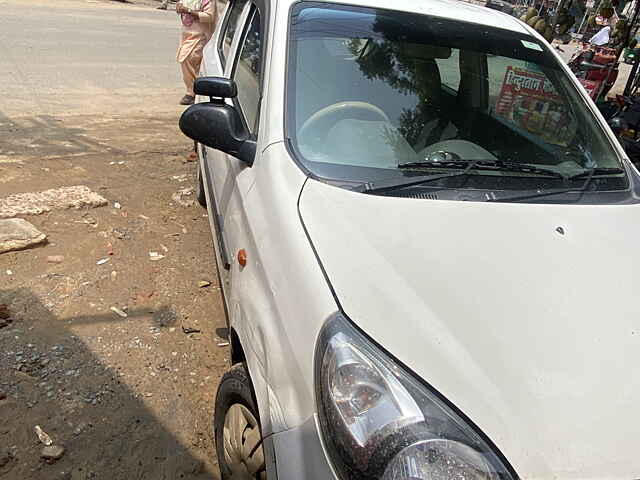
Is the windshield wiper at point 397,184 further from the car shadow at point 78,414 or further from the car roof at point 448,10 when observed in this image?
the car shadow at point 78,414

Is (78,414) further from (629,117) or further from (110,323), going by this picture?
(629,117)

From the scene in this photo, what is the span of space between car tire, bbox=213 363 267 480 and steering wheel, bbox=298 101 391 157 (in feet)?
2.91

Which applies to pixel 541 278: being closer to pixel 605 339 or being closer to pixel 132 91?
pixel 605 339

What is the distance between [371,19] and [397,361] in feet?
5.86

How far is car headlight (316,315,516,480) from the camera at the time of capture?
1.15 meters

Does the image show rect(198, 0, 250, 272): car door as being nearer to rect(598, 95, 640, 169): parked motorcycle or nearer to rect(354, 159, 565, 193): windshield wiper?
rect(354, 159, 565, 193): windshield wiper

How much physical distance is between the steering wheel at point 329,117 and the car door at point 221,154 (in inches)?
18.3

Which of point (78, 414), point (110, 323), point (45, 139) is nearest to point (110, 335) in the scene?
point (110, 323)

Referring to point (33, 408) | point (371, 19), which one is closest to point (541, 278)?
point (371, 19)

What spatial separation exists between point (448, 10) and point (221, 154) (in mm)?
1382

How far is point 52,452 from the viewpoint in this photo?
2105mm

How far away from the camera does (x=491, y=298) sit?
1454 millimetres

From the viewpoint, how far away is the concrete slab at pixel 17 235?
10.9ft

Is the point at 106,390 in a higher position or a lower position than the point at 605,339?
lower
